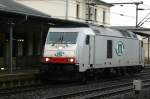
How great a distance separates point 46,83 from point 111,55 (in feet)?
15.0

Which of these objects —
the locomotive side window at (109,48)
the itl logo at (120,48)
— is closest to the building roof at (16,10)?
the locomotive side window at (109,48)

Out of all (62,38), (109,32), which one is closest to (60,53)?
(62,38)

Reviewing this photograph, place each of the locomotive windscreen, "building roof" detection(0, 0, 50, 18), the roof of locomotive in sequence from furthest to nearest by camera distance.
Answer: the roof of locomotive
"building roof" detection(0, 0, 50, 18)
the locomotive windscreen

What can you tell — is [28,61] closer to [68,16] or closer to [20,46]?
[20,46]

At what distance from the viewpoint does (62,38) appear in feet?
83.5

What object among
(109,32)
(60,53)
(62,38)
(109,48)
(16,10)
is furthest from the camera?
(16,10)

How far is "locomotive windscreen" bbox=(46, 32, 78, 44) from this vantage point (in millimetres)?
25062

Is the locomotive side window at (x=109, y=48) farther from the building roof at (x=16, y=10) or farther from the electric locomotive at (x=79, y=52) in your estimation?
the building roof at (x=16, y=10)

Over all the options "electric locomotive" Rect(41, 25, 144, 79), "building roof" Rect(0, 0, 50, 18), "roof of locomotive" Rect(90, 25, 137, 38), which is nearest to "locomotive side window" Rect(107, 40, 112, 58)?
"electric locomotive" Rect(41, 25, 144, 79)

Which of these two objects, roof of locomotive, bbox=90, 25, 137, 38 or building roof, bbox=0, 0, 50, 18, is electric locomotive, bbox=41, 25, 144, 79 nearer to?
roof of locomotive, bbox=90, 25, 137, 38

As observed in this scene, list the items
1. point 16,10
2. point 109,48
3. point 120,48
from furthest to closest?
point 120,48 → point 16,10 → point 109,48

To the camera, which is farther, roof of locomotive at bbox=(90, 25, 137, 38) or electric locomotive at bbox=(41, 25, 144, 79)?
roof of locomotive at bbox=(90, 25, 137, 38)

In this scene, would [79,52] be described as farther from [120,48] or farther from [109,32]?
[120,48]

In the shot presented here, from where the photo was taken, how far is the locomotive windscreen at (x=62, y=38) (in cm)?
2506
